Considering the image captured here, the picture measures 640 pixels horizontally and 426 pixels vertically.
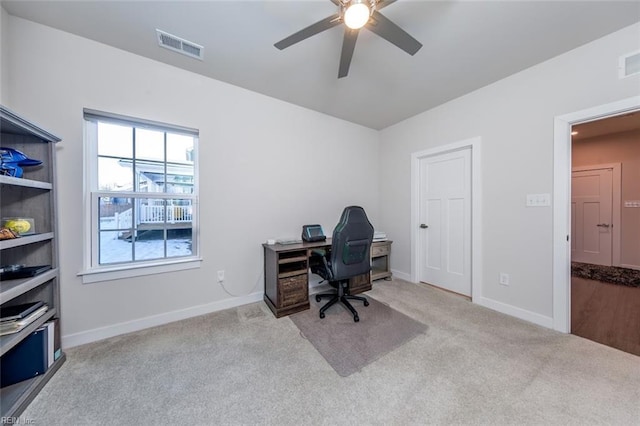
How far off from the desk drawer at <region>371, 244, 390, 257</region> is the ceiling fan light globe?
2603 millimetres

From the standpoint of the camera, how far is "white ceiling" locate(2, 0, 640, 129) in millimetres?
1587

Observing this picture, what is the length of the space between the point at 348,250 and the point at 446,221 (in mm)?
1672

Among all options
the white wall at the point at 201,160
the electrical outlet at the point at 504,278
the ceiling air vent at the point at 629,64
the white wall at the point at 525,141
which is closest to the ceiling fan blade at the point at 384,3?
the white wall at the point at 201,160

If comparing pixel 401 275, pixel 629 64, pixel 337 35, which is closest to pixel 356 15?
pixel 337 35

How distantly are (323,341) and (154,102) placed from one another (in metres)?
2.73

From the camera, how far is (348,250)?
226 cm

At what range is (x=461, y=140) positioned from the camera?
2764 millimetres

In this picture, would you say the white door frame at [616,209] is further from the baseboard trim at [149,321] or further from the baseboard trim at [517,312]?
the baseboard trim at [149,321]

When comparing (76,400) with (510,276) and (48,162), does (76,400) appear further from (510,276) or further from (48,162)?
(510,276)

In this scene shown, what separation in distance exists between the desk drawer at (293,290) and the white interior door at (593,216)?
5750 millimetres

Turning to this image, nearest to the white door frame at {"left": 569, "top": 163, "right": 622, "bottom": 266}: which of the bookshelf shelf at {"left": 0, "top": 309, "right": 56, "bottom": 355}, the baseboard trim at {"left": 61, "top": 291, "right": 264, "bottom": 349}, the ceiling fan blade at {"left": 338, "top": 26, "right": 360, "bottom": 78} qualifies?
the ceiling fan blade at {"left": 338, "top": 26, "right": 360, "bottom": 78}

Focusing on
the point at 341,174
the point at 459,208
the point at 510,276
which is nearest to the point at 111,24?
the point at 341,174

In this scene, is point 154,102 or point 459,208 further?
A: point 459,208

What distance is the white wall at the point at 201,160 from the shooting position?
1.80 metres
